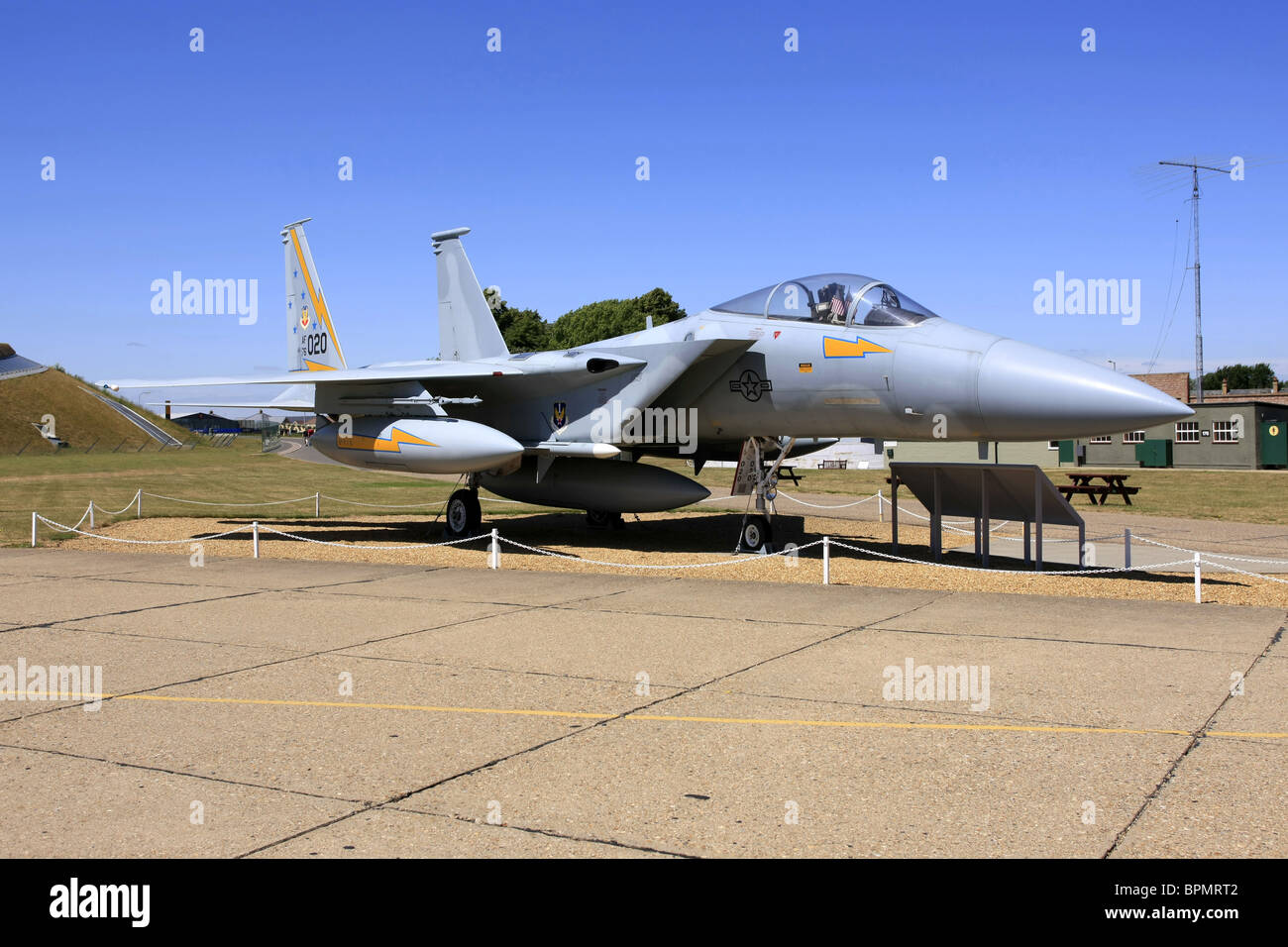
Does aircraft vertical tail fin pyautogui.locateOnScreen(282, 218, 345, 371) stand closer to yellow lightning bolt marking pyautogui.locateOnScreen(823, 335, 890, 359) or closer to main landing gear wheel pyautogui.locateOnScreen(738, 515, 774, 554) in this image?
main landing gear wheel pyautogui.locateOnScreen(738, 515, 774, 554)

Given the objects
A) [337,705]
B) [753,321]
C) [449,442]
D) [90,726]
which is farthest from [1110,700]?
[449,442]

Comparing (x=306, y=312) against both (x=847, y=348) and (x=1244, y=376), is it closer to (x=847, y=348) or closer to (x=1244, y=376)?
(x=847, y=348)

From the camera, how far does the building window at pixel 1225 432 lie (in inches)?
1994

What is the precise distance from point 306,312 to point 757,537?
34.6 feet

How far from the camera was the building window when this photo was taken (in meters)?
50.7

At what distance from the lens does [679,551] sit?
15.0 metres

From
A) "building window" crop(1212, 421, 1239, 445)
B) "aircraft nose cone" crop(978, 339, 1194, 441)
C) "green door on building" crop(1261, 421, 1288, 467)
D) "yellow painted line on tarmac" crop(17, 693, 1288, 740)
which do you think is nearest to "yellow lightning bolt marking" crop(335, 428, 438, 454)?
"aircraft nose cone" crop(978, 339, 1194, 441)

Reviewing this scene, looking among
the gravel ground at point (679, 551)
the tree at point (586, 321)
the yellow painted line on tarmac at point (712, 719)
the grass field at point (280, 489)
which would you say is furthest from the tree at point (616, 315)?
the yellow painted line on tarmac at point (712, 719)

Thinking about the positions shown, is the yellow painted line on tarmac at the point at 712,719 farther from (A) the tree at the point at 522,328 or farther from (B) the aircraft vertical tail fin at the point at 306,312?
(A) the tree at the point at 522,328

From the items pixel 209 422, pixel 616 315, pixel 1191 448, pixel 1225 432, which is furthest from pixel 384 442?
pixel 209 422

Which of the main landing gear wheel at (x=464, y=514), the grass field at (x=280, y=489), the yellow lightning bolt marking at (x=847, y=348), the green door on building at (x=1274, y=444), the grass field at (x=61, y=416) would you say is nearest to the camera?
the yellow lightning bolt marking at (x=847, y=348)

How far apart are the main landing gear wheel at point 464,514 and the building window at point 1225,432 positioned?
4701 cm

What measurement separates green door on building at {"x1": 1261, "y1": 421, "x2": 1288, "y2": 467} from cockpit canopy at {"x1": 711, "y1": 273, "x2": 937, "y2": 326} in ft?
153
